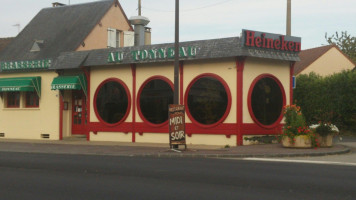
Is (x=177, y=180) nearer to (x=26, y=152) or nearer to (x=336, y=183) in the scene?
(x=336, y=183)

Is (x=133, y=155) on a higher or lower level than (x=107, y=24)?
lower

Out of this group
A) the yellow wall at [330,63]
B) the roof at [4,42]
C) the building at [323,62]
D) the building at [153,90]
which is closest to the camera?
the building at [153,90]

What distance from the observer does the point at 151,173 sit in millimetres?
11625

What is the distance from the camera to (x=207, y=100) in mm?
21312

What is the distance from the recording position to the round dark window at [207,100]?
20953 mm

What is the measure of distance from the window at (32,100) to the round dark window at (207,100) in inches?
387

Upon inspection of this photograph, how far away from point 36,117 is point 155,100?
7.86 metres

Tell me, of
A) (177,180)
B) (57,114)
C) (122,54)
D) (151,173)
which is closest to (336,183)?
(177,180)

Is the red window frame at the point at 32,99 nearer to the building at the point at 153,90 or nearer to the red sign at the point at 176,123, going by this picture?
the building at the point at 153,90

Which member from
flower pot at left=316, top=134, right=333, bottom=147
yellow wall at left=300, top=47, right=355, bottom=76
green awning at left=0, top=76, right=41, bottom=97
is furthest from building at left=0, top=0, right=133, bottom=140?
yellow wall at left=300, top=47, right=355, bottom=76

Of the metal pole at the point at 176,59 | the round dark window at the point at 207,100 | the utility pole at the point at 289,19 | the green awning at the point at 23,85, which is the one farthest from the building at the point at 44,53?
the utility pole at the point at 289,19

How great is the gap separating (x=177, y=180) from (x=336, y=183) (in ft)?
10.1

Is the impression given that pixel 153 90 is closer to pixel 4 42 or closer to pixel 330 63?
pixel 4 42

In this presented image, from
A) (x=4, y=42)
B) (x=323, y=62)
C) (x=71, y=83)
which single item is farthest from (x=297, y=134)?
(x=323, y=62)
